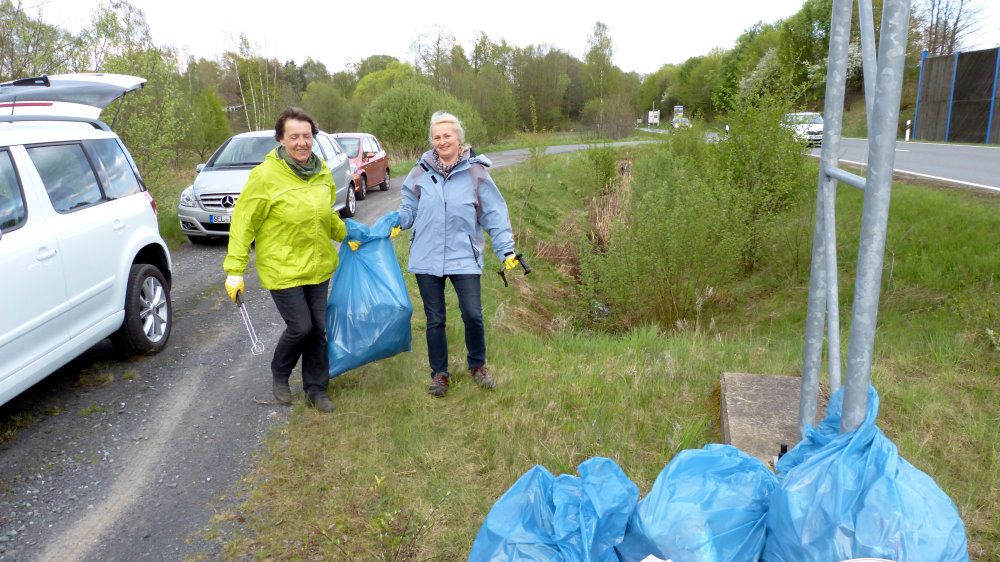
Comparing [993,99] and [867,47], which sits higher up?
[867,47]

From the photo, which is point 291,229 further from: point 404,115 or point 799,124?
point 404,115

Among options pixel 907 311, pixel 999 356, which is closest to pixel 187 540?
pixel 999 356

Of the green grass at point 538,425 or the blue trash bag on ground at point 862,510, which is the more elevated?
the blue trash bag on ground at point 862,510

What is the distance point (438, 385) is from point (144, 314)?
270 centimetres

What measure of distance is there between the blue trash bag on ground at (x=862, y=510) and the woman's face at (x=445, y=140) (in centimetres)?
279

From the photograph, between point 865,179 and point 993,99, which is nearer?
point 865,179

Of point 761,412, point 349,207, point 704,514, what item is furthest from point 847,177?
point 349,207

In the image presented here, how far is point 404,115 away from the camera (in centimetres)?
2494

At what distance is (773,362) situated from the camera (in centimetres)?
475

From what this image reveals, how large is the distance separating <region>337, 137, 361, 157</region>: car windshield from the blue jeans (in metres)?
11.3

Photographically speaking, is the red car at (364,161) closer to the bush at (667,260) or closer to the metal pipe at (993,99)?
the bush at (667,260)

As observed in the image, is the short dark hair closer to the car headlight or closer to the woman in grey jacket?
the woman in grey jacket

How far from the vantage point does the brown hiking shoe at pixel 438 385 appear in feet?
14.4

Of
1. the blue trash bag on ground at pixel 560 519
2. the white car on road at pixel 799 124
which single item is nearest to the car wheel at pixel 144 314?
the blue trash bag on ground at pixel 560 519
